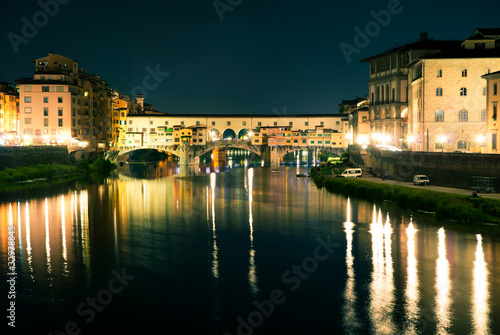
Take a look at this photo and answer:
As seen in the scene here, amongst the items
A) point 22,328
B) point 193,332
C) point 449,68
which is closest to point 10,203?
point 22,328

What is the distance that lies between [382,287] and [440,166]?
72.5 feet

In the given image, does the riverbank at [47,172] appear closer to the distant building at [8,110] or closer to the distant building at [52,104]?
the distant building at [52,104]

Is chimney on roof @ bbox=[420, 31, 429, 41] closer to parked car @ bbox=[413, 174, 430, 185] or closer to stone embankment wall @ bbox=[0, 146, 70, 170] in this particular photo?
parked car @ bbox=[413, 174, 430, 185]

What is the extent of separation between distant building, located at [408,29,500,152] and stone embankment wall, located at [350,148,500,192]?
612 cm

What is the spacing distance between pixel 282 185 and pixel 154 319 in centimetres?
3874

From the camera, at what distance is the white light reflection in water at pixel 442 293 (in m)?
13.2

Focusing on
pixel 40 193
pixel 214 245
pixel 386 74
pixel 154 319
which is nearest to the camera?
pixel 154 319

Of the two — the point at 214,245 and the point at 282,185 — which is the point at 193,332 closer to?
the point at 214,245

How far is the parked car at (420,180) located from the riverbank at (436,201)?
2.28m

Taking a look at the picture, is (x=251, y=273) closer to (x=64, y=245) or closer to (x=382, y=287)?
(x=382, y=287)

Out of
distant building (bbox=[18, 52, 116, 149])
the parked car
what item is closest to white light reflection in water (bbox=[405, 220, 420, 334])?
the parked car

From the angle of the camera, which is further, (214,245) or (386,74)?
(386,74)

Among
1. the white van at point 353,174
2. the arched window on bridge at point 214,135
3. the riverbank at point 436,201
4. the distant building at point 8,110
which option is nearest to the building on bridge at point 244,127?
the arched window on bridge at point 214,135

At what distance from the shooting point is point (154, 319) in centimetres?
1393
